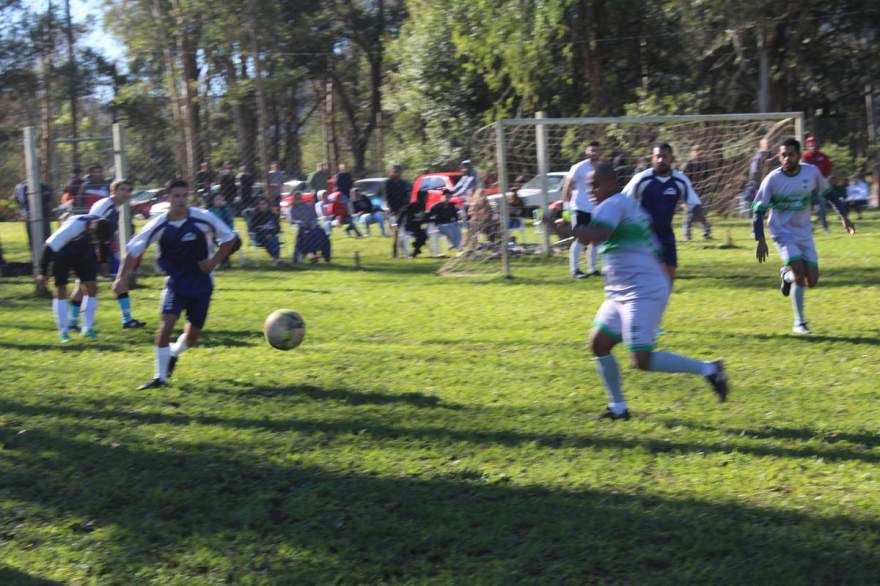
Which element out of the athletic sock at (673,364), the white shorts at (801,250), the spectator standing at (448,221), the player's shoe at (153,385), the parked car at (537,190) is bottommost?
the player's shoe at (153,385)

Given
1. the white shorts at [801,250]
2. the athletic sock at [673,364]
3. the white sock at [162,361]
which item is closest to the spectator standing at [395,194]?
the white shorts at [801,250]

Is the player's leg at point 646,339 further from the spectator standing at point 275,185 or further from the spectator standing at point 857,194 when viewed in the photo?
the spectator standing at point 857,194

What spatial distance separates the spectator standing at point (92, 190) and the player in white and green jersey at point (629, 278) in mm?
12543

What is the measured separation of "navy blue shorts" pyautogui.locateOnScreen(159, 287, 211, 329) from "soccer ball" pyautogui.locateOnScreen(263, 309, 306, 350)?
0.62 metres

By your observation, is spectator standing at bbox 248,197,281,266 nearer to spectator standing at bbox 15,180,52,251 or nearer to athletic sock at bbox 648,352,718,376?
spectator standing at bbox 15,180,52,251

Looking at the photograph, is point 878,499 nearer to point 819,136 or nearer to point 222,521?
point 222,521

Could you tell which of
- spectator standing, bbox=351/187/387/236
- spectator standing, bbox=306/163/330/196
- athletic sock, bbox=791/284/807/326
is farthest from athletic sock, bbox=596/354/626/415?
spectator standing, bbox=306/163/330/196

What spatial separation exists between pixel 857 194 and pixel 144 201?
62.4 feet

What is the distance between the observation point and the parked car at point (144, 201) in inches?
823

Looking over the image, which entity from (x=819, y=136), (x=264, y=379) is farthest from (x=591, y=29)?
(x=264, y=379)

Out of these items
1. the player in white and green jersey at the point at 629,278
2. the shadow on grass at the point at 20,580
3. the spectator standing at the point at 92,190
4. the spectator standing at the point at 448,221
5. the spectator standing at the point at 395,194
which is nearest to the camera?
the shadow on grass at the point at 20,580

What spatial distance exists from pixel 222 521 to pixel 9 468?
2004 millimetres

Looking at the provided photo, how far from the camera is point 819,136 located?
111 ft

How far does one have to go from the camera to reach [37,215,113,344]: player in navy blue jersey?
1212cm
